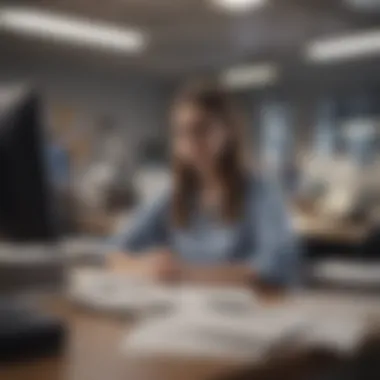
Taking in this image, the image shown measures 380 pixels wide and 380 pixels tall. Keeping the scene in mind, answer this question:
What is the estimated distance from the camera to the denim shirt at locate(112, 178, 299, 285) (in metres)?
0.84

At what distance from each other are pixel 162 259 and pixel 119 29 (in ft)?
0.93

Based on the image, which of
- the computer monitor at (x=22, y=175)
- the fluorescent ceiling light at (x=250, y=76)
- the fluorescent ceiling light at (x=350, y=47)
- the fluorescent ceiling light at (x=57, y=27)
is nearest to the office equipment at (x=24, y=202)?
the computer monitor at (x=22, y=175)

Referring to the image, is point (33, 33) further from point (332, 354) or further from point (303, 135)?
point (332, 354)

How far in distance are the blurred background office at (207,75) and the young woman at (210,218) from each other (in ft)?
0.06

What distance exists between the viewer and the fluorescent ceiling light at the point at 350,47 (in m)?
0.86

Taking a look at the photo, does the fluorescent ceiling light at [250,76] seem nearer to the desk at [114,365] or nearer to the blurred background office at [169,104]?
the blurred background office at [169,104]

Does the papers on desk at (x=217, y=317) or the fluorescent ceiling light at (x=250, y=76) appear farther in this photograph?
the fluorescent ceiling light at (x=250, y=76)

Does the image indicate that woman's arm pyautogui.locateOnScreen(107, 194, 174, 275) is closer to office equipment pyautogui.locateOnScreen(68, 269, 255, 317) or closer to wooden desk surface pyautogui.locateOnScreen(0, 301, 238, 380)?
office equipment pyautogui.locateOnScreen(68, 269, 255, 317)

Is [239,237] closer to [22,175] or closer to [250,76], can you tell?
[250,76]

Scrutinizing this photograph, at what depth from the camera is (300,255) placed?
34.7 inches

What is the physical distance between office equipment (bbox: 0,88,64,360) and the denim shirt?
0.18m

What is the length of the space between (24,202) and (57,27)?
10.1 inches

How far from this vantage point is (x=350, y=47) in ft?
2.82

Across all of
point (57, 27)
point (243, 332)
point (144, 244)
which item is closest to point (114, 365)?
point (243, 332)
